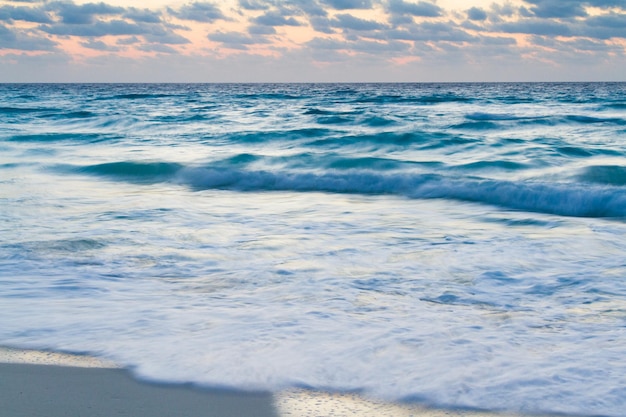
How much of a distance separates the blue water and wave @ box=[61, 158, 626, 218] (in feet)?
0.16

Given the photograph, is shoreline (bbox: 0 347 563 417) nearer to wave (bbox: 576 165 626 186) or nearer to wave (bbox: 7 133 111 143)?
wave (bbox: 576 165 626 186)

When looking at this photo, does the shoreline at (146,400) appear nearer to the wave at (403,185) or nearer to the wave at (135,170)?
the wave at (403,185)

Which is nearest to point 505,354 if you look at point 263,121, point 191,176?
point 191,176

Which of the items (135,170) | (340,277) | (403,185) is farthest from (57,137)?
(340,277)

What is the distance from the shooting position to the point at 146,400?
111 inches

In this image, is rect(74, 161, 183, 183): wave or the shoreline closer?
the shoreline

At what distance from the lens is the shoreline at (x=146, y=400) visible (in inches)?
106

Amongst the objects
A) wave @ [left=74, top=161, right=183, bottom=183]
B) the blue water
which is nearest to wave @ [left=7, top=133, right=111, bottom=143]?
wave @ [left=74, top=161, right=183, bottom=183]

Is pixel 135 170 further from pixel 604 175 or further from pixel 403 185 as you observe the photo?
pixel 604 175

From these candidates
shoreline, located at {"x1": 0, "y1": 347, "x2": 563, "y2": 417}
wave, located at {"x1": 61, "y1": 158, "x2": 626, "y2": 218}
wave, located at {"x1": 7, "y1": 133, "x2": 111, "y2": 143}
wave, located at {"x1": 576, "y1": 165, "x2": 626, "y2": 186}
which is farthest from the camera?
wave, located at {"x1": 7, "y1": 133, "x2": 111, "y2": 143}

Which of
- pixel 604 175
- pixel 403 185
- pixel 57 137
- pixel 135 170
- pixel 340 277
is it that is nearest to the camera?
pixel 340 277

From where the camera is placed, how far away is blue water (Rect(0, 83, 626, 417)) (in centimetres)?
311

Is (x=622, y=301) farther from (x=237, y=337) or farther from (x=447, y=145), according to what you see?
(x=447, y=145)

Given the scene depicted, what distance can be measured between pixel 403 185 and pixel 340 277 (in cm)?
584
